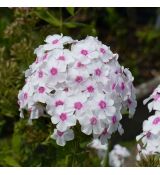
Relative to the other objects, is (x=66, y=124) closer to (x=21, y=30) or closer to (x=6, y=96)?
(x=6, y=96)

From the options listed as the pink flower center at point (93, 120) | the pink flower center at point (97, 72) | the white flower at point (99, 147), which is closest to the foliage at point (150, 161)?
the pink flower center at point (93, 120)

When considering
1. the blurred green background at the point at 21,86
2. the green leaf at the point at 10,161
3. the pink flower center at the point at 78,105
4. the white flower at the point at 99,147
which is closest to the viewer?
the pink flower center at the point at 78,105

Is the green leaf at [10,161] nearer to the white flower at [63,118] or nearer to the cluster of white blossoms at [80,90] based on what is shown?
the cluster of white blossoms at [80,90]

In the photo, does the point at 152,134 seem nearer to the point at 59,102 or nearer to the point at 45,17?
the point at 59,102

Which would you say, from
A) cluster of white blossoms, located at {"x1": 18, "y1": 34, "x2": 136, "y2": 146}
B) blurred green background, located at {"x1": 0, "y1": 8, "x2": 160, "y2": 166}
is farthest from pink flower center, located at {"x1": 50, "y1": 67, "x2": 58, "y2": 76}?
blurred green background, located at {"x1": 0, "y1": 8, "x2": 160, "y2": 166}

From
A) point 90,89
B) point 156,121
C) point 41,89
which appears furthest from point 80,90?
point 156,121

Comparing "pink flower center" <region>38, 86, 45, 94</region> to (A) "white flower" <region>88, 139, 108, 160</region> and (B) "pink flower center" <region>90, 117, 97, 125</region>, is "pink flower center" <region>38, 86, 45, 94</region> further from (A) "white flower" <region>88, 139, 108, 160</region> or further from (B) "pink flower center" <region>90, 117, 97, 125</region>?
(A) "white flower" <region>88, 139, 108, 160</region>

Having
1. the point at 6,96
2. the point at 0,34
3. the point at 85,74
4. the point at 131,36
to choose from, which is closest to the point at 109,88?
the point at 85,74

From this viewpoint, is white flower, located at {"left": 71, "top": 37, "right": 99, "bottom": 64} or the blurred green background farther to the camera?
the blurred green background
